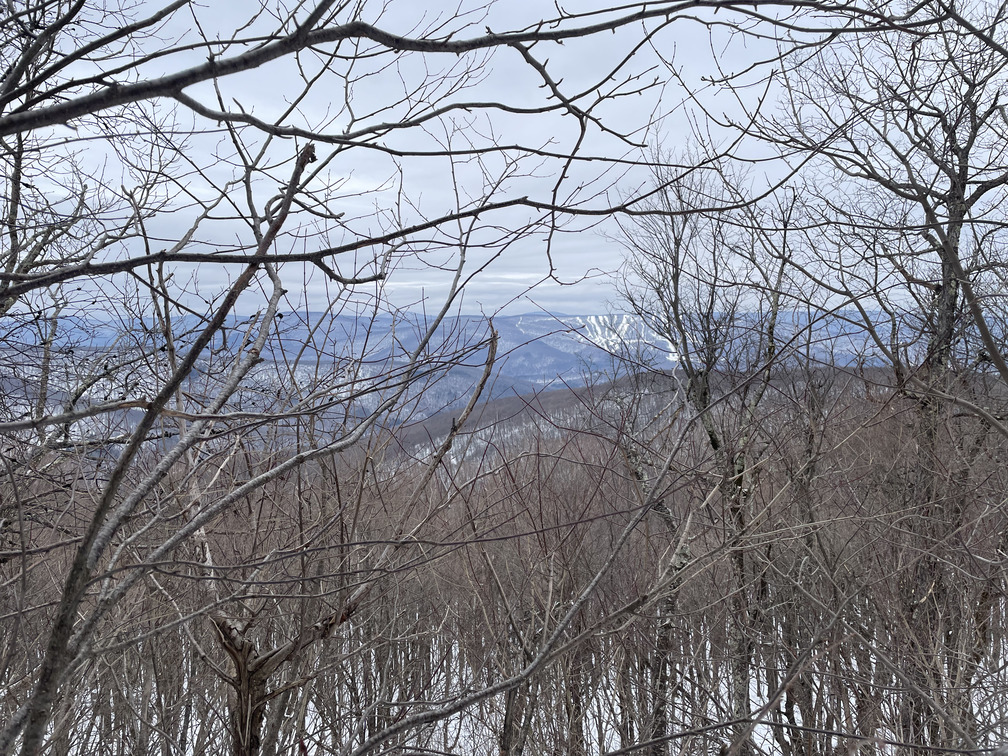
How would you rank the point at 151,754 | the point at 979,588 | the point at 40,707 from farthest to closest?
the point at 151,754 < the point at 979,588 < the point at 40,707

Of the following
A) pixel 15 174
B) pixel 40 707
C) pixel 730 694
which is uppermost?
pixel 15 174

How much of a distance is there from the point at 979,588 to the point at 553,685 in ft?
14.6

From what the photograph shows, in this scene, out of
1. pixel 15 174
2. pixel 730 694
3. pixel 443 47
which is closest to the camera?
pixel 443 47

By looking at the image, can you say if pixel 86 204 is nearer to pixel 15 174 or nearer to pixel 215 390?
pixel 15 174

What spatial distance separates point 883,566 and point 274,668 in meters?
6.45

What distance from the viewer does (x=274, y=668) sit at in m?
3.56

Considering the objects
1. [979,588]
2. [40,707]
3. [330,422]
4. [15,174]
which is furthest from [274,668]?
[979,588]

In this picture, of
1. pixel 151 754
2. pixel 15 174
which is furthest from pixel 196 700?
pixel 15 174

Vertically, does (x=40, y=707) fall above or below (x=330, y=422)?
below

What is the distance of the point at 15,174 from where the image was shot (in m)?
5.06

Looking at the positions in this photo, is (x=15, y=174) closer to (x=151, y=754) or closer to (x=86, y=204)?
(x=86, y=204)

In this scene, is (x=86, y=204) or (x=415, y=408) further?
(x=86, y=204)

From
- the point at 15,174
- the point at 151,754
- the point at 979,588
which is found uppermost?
the point at 15,174

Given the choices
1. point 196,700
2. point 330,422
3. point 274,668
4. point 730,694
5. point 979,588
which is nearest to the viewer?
point 274,668
